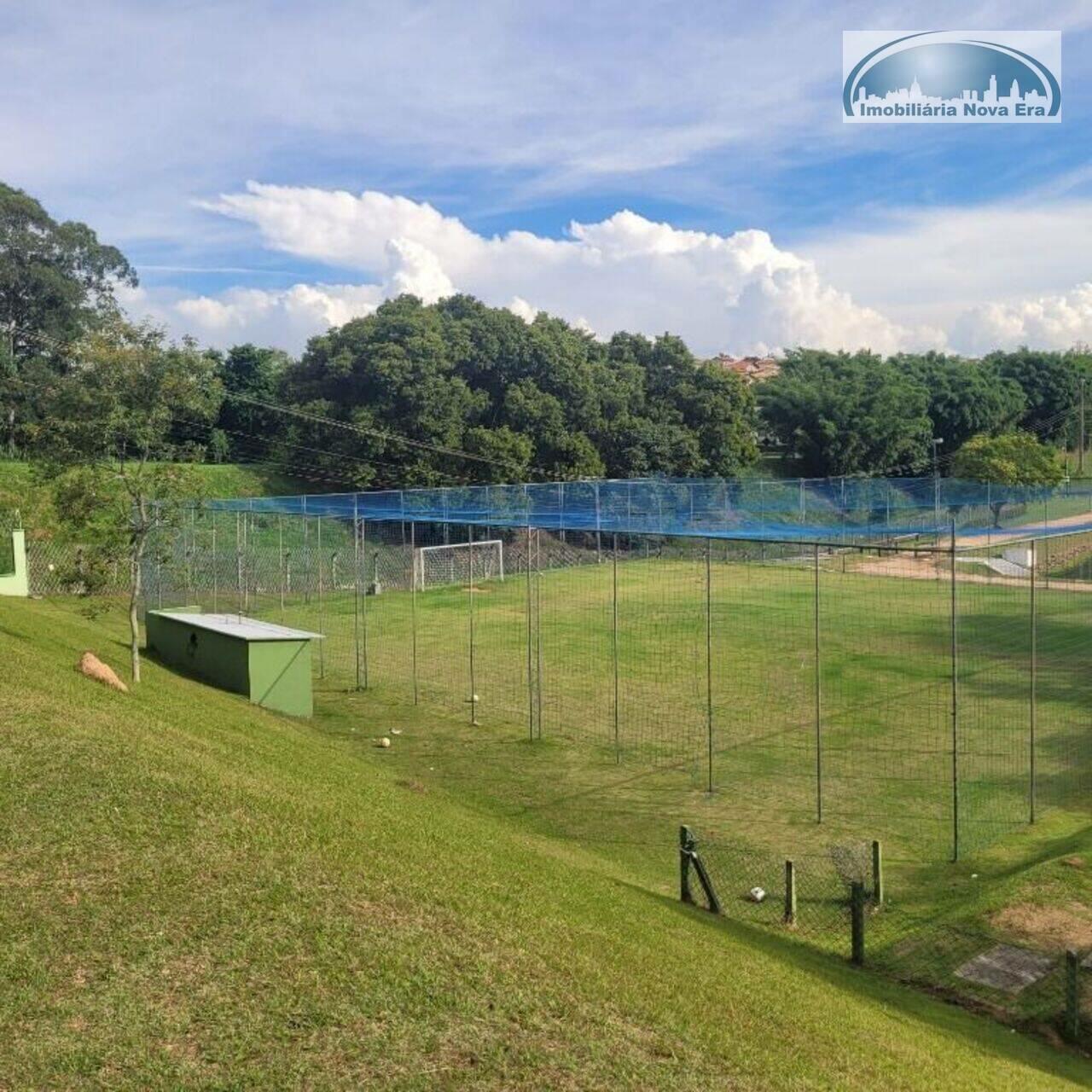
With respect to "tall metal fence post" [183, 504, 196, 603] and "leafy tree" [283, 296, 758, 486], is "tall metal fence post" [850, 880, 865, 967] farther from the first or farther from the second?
"leafy tree" [283, 296, 758, 486]

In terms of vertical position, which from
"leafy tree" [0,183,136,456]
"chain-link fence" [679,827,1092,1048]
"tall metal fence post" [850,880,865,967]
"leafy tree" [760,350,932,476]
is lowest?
"chain-link fence" [679,827,1092,1048]

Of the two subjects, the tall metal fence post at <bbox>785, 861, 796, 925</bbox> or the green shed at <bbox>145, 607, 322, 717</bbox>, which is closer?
the tall metal fence post at <bbox>785, 861, 796, 925</bbox>

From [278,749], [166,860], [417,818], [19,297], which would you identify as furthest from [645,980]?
[19,297]

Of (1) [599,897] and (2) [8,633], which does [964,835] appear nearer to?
(1) [599,897]

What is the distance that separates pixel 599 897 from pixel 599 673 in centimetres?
1088

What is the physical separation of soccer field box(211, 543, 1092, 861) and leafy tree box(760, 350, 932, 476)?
28578 millimetres

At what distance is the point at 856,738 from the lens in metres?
14.4

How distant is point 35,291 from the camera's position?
4269cm

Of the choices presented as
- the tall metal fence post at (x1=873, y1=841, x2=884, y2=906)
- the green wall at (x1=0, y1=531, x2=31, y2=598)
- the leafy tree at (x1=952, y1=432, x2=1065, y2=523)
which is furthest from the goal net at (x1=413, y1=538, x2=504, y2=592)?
the leafy tree at (x1=952, y1=432, x2=1065, y2=523)

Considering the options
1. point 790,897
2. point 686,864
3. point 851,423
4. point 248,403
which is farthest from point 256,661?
point 851,423

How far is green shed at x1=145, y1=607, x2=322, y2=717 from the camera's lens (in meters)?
15.2

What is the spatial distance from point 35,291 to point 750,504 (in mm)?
29191

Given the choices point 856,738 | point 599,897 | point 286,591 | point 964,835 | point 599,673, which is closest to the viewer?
point 599,897

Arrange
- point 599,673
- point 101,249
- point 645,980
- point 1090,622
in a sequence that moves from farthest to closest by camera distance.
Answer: point 101,249, point 1090,622, point 599,673, point 645,980
